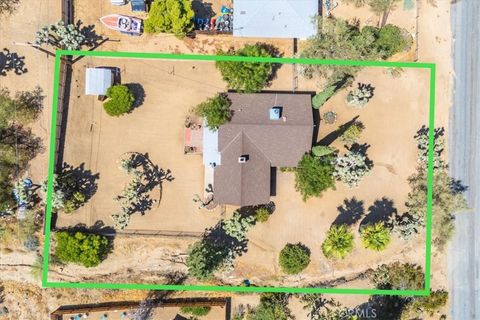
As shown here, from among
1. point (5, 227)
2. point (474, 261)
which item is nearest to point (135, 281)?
point (5, 227)

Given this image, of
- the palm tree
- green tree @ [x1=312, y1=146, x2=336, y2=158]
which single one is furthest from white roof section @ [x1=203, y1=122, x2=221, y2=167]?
the palm tree

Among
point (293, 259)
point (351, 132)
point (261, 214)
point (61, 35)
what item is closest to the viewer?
point (61, 35)

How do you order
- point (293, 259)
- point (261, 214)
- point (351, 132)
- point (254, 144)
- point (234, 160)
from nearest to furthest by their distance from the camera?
point (234, 160), point (254, 144), point (293, 259), point (261, 214), point (351, 132)

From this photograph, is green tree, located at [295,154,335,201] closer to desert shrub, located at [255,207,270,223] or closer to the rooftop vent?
desert shrub, located at [255,207,270,223]

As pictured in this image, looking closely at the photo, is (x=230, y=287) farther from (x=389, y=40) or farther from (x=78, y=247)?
(x=389, y=40)

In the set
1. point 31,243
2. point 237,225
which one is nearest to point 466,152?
point 237,225
